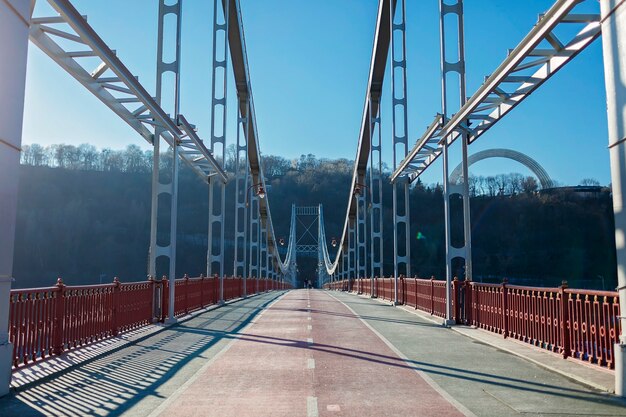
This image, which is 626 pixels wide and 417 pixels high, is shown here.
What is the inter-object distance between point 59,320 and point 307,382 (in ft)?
14.2

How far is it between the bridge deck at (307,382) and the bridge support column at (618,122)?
127 centimetres

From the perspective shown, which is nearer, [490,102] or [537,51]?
[537,51]

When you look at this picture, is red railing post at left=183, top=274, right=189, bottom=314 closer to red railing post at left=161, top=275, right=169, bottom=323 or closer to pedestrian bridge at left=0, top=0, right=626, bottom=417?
pedestrian bridge at left=0, top=0, right=626, bottom=417

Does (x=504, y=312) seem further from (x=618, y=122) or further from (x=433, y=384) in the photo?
(x=618, y=122)

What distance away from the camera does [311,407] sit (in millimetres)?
6117

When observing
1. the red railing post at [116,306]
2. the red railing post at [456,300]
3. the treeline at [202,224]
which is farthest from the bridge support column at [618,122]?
the treeline at [202,224]

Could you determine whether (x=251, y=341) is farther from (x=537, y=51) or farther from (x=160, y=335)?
(x=537, y=51)

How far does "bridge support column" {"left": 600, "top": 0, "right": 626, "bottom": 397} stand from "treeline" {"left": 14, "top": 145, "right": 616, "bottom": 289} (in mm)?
61926

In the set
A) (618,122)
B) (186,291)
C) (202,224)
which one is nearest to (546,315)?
(618,122)

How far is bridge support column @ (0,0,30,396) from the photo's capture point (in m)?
6.78

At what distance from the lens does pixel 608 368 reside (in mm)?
8016

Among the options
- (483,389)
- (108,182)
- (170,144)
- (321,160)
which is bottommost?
(483,389)

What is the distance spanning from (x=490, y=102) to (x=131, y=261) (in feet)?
341

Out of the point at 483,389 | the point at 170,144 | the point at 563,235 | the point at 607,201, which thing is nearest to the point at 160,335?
the point at 170,144
